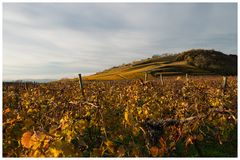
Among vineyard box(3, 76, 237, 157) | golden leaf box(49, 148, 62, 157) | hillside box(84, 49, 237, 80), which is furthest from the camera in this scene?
hillside box(84, 49, 237, 80)

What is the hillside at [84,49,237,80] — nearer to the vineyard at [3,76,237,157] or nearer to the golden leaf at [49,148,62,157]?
the vineyard at [3,76,237,157]

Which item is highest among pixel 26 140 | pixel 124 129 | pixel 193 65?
pixel 193 65

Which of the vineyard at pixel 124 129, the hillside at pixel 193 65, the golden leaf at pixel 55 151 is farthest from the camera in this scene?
the hillside at pixel 193 65

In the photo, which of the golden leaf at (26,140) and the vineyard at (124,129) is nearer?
the golden leaf at (26,140)

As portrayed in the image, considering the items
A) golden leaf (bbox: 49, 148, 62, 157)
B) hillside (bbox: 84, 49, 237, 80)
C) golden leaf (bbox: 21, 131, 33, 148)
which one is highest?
hillside (bbox: 84, 49, 237, 80)

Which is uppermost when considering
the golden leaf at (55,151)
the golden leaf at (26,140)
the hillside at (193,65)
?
the hillside at (193,65)

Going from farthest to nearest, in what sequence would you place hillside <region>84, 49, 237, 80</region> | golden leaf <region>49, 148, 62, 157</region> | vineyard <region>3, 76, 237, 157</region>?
hillside <region>84, 49, 237, 80</region>
vineyard <region>3, 76, 237, 157</region>
golden leaf <region>49, 148, 62, 157</region>

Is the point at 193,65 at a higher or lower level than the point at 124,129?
higher

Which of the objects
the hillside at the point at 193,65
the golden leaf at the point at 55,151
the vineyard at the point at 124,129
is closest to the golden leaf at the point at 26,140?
the vineyard at the point at 124,129

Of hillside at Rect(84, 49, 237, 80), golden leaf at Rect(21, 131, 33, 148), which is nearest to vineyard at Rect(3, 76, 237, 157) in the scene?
golden leaf at Rect(21, 131, 33, 148)

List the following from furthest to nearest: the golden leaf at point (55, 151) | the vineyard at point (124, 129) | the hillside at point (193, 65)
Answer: the hillside at point (193, 65) < the vineyard at point (124, 129) < the golden leaf at point (55, 151)

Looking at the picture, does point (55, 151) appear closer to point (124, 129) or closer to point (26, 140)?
point (26, 140)

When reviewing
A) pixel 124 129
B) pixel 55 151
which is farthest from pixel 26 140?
pixel 124 129

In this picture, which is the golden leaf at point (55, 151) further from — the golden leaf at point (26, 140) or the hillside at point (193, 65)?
the hillside at point (193, 65)
